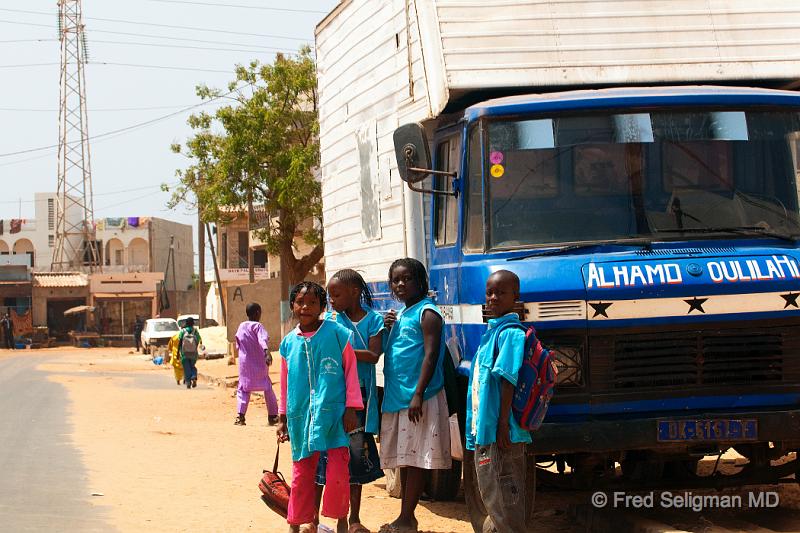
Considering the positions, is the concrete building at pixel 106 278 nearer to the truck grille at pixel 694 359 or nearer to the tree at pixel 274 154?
the tree at pixel 274 154

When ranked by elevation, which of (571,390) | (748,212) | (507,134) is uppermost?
(507,134)

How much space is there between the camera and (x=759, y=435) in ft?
20.5

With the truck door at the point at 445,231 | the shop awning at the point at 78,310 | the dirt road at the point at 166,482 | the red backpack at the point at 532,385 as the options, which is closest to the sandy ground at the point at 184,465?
the dirt road at the point at 166,482

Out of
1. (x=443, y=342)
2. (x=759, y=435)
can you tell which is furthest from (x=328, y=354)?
(x=759, y=435)

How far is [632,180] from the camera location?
21.8 ft

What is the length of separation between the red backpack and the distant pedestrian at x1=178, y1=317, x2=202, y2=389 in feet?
53.6

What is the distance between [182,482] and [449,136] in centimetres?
442

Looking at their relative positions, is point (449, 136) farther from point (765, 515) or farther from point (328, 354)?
point (765, 515)

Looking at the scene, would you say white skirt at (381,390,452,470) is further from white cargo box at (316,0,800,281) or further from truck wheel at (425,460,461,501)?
truck wheel at (425,460,461,501)

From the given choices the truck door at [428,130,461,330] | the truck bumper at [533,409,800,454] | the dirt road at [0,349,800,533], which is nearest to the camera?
the truck bumper at [533,409,800,454]

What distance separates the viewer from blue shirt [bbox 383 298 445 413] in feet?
22.9

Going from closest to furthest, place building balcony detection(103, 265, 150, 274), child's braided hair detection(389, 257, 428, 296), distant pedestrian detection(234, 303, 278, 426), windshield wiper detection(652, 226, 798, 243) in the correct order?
windshield wiper detection(652, 226, 798, 243) → child's braided hair detection(389, 257, 428, 296) → distant pedestrian detection(234, 303, 278, 426) → building balcony detection(103, 265, 150, 274)

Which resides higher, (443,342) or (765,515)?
(443,342)

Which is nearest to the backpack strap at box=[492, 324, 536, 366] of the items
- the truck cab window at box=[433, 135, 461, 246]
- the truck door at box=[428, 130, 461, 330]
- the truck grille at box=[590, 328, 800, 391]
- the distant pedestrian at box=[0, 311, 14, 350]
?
the truck grille at box=[590, 328, 800, 391]
